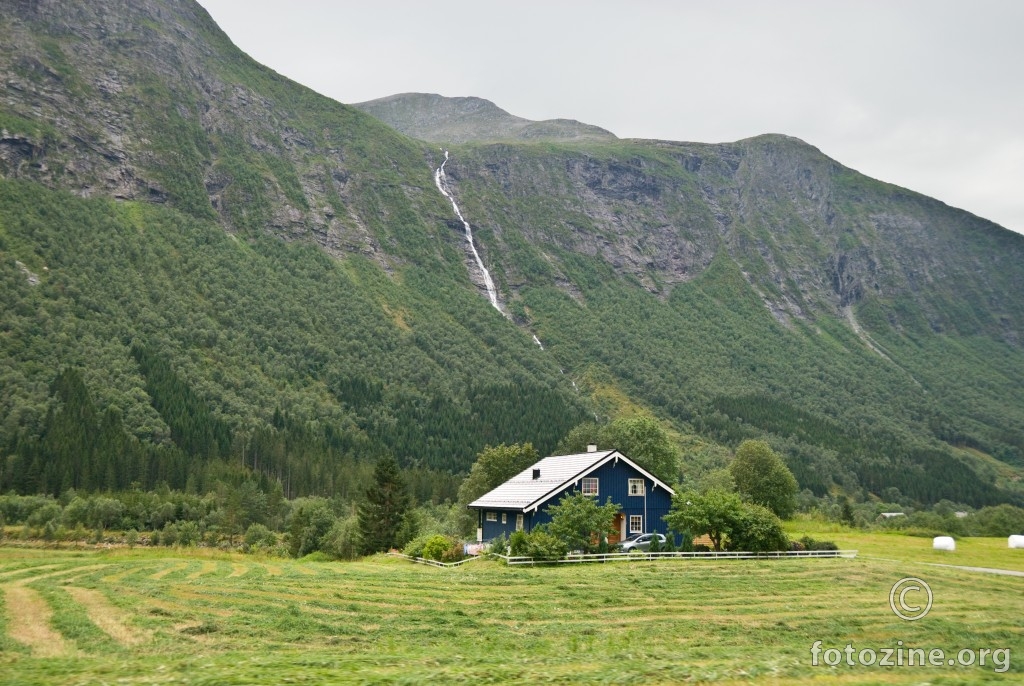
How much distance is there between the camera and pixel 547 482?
49.4 meters

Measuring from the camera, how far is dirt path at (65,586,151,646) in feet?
64.4

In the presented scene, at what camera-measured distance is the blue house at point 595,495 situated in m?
46.5

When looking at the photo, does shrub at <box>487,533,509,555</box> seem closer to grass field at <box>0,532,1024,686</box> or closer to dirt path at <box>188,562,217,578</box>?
grass field at <box>0,532,1024,686</box>

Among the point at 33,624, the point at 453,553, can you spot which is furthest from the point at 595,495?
the point at 33,624

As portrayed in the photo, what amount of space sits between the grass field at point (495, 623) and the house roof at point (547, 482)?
Result: 9.65 metres

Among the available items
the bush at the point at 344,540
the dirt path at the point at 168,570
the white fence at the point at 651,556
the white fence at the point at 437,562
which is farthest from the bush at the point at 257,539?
→ the white fence at the point at 651,556

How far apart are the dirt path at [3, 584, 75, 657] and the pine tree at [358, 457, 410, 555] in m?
31.2

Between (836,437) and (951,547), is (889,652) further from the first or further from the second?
(836,437)

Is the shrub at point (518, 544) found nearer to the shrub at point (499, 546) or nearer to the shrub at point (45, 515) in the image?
the shrub at point (499, 546)

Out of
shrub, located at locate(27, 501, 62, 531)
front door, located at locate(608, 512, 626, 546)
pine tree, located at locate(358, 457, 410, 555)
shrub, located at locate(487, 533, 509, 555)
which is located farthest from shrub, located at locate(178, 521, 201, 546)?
front door, located at locate(608, 512, 626, 546)

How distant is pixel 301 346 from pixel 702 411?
104 m

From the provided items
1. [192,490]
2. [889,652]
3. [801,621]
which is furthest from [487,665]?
[192,490]
